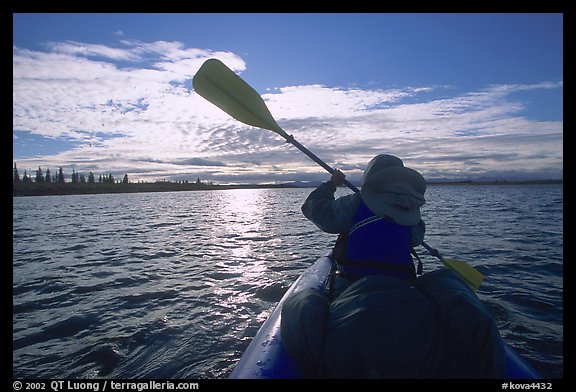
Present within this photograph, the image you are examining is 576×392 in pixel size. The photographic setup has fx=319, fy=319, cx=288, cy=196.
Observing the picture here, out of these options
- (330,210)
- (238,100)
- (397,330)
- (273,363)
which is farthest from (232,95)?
(397,330)

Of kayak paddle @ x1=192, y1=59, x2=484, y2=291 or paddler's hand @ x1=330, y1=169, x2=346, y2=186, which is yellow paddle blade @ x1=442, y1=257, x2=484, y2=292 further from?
paddler's hand @ x1=330, y1=169, x2=346, y2=186

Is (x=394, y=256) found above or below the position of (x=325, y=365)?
above

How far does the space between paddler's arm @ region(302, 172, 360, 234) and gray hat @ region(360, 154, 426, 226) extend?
221mm

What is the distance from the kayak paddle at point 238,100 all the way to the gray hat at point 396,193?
2.26m

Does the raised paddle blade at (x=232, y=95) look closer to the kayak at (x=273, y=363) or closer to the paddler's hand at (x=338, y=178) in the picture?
the paddler's hand at (x=338, y=178)

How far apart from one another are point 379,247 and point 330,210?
2.04 ft

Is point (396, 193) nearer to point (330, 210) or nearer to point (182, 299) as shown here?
point (330, 210)

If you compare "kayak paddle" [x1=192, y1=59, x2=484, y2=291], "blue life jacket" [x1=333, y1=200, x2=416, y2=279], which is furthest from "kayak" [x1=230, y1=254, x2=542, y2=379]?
"kayak paddle" [x1=192, y1=59, x2=484, y2=291]

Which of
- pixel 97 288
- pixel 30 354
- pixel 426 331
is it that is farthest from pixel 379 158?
pixel 97 288

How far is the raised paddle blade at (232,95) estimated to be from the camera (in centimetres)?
531

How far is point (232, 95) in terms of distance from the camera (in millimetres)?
5484

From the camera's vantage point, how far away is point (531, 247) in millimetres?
10195

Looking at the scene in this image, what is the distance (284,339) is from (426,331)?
1043 millimetres

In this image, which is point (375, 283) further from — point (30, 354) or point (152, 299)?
point (152, 299)
